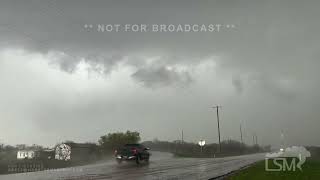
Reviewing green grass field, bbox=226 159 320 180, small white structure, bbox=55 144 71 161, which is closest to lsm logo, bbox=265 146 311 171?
green grass field, bbox=226 159 320 180

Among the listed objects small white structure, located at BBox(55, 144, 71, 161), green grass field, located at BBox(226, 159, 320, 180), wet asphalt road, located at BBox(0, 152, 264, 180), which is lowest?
green grass field, located at BBox(226, 159, 320, 180)

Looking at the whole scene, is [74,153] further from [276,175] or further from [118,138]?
[276,175]

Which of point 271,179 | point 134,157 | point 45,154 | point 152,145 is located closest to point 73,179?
point 271,179

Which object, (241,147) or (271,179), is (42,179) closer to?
(271,179)

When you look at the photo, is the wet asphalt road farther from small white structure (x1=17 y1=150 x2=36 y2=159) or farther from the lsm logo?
small white structure (x1=17 y1=150 x2=36 y2=159)

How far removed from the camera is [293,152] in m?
72.3

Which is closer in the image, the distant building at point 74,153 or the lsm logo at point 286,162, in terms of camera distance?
the lsm logo at point 286,162

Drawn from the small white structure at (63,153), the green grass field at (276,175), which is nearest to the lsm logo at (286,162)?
the green grass field at (276,175)

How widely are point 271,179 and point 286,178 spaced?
1.08m

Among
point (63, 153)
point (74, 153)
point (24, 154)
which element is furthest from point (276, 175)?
point (74, 153)

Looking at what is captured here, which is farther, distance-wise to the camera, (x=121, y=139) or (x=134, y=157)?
(x=121, y=139)

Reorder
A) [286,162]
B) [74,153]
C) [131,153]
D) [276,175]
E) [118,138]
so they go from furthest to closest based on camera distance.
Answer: [118,138] → [74,153] → [286,162] → [131,153] → [276,175]

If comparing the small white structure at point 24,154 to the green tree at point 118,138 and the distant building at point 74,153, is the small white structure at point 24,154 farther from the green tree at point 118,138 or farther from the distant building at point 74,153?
the green tree at point 118,138

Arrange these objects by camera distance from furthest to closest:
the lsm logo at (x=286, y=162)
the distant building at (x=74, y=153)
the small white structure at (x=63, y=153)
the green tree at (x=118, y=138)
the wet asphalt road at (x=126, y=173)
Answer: the green tree at (x=118, y=138)
the distant building at (x=74, y=153)
the small white structure at (x=63, y=153)
the lsm logo at (x=286, y=162)
the wet asphalt road at (x=126, y=173)
